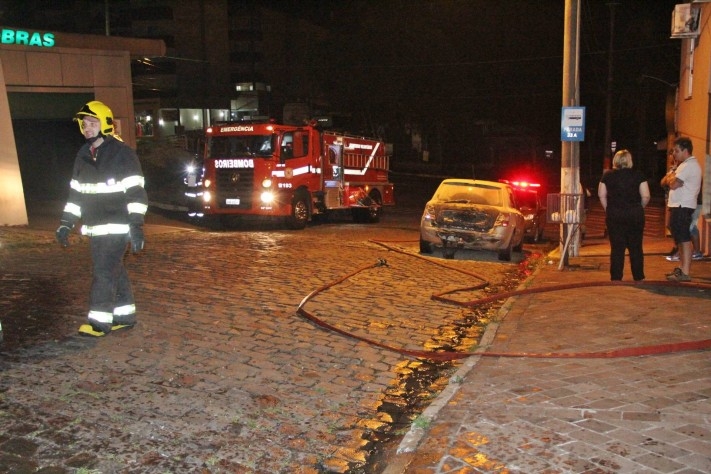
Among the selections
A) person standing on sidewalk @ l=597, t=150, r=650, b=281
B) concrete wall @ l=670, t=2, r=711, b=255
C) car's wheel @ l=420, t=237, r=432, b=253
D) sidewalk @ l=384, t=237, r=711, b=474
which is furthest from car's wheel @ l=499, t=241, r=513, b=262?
sidewalk @ l=384, t=237, r=711, b=474

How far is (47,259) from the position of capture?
10648 millimetres

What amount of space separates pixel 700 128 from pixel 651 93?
1691 inches

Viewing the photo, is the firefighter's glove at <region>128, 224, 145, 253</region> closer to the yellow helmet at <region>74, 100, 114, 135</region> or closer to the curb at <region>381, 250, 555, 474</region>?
the yellow helmet at <region>74, 100, 114, 135</region>

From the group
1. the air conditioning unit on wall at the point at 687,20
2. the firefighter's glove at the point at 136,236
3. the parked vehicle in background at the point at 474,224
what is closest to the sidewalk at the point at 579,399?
the firefighter's glove at the point at 136,236

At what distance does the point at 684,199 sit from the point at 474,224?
4314 millimetres

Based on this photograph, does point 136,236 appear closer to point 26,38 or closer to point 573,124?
point 573,124

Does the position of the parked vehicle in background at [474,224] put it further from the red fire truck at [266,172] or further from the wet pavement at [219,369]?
the red fire truck at [266,172]

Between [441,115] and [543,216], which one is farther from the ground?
[441,115]

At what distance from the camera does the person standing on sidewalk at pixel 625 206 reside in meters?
8.64

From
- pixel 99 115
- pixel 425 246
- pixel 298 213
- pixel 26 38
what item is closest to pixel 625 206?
pixel 425 246

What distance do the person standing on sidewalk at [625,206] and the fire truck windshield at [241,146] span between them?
33.0 feet

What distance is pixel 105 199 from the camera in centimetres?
601

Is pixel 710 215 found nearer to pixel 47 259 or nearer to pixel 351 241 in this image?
pixel 351 241

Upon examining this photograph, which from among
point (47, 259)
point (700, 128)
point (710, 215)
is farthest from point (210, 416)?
point (700, 128)
